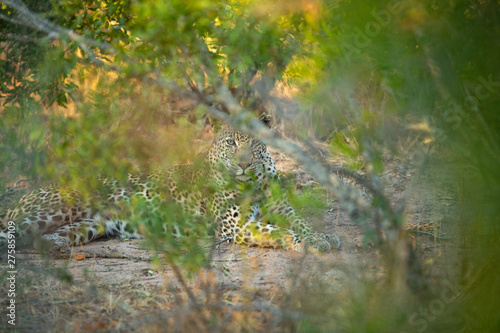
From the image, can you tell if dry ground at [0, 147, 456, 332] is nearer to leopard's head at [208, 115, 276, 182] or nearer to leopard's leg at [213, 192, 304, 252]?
leopard's leg at [213, 192, 304, 252]

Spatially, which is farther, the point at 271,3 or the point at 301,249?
the point at 301,249

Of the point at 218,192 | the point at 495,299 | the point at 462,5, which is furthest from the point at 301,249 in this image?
the point at 462,5

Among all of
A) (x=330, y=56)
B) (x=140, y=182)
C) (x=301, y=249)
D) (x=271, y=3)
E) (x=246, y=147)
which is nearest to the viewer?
(x=330, y=56)

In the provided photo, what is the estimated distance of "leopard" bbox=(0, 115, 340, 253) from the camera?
20.0 ft

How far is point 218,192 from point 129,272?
1.95m

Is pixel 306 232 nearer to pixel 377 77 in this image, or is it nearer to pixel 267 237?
pixel 267 237

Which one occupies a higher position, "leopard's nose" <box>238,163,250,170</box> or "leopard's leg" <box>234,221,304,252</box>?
"leopard's nose" <box>238,163,250,170</box>

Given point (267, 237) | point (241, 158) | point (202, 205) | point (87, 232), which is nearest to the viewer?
Result: point (267, 237)

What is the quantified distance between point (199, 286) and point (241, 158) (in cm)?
261

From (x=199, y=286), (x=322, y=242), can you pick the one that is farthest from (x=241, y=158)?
(x=199, y=286)

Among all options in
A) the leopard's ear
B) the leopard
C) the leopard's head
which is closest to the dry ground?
the leopard

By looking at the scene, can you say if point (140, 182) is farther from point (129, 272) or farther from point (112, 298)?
point (112, 298)

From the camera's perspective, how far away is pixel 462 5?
2.97 m

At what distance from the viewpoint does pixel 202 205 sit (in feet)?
22.4
